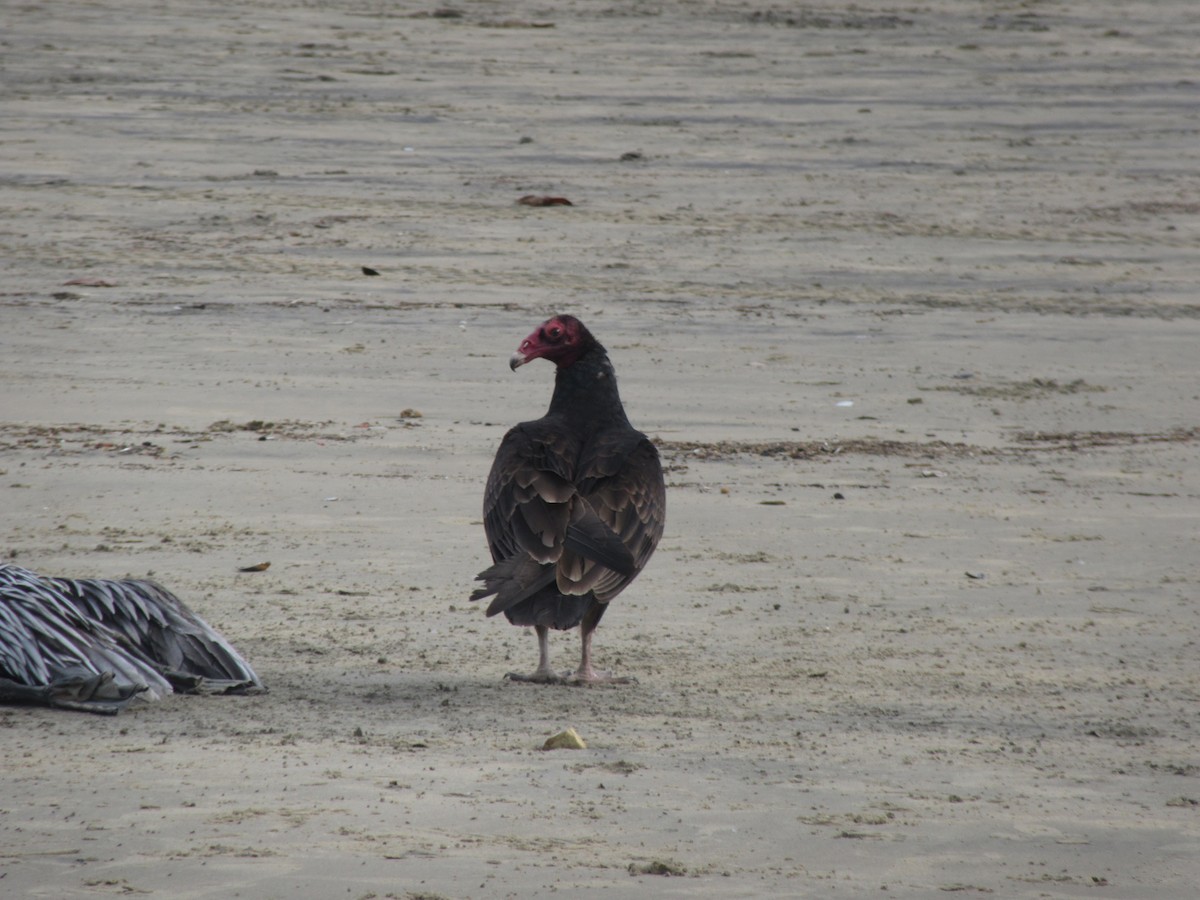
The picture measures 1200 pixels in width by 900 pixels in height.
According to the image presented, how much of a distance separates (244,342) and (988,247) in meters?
5.30

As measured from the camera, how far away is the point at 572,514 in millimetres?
5027

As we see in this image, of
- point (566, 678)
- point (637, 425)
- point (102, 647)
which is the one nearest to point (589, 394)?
point (566, 678)

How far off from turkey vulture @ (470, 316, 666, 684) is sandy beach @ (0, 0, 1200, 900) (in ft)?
0.90

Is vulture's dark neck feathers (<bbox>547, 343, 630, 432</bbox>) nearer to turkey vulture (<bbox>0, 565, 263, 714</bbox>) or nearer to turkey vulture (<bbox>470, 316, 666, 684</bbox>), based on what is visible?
turkey vulture (<bbox>470, 316, 666, 684</bbox>)

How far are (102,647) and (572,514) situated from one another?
1.40 meters

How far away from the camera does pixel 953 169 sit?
1320 cm

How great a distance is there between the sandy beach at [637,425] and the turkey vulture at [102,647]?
0.11m

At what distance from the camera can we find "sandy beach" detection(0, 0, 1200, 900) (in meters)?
3.82

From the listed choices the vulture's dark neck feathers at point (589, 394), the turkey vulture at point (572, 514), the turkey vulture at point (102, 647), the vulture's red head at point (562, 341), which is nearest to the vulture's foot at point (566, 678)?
the turkey vulture at point (572, 514)

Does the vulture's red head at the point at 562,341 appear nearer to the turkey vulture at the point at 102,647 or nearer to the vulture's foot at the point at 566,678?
the vulture's foot at the point at 566,678

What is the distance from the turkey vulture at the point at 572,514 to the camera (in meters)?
4.79

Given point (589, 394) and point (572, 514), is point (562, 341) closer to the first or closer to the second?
point (589, 394)

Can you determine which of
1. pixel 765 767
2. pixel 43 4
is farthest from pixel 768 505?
pixel 43 4

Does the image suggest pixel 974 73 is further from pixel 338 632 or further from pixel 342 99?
pixel 338 632
